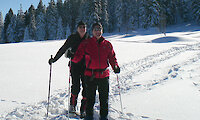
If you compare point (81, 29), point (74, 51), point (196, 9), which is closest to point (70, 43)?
point (74, 51)

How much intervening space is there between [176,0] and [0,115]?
54.5 meters

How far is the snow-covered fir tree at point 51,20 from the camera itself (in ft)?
167

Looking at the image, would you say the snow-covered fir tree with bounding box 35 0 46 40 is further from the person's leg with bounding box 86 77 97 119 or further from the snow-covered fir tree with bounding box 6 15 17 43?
the person's leg with bounding box 86 77 97 119

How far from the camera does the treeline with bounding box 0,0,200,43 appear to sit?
42.0 m

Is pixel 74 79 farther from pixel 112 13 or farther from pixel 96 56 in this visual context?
pixel 112 13

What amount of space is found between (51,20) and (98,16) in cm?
1797

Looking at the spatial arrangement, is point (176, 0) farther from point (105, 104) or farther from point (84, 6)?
point (105, 104)

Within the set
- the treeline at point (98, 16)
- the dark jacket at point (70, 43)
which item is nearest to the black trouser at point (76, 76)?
the dark jacket at point (70, 43)

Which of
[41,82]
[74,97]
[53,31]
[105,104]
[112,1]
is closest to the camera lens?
[105,104]

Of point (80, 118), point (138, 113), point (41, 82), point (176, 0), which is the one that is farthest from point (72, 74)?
point (176, 0)

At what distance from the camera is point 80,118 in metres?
3.30

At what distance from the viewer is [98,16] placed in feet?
139

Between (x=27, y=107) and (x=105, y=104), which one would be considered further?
(x=27, y=107)

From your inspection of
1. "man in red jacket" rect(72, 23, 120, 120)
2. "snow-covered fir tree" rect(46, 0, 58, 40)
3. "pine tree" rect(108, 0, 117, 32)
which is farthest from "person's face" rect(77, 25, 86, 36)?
"pine tree" rect(108, 0, 117, 32)
